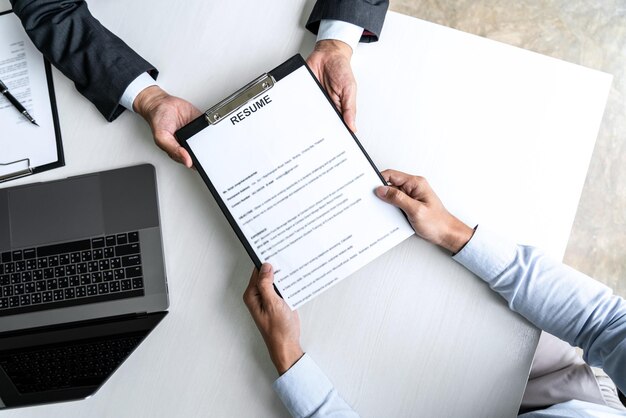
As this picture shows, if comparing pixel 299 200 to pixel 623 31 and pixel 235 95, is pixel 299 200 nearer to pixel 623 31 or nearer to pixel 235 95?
pixel 235 95

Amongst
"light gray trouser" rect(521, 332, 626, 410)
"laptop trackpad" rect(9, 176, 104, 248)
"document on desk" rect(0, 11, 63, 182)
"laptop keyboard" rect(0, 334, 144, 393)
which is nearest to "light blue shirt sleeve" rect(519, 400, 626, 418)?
"light gray trouser" rect(521, 332, 626, 410)

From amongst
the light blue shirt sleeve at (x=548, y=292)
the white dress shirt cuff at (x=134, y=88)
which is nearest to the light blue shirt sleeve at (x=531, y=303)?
the light blue shirt sleeve at (x=548, y=292)

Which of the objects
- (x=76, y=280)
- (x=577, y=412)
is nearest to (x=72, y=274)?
(x=76, y=280)

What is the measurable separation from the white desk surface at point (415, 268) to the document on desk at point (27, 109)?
0.20 metres

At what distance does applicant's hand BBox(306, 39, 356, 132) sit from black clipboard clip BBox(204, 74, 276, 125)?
0.11m

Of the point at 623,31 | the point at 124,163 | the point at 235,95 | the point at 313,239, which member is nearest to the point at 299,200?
the point at 313,239

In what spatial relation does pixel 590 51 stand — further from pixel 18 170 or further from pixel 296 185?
pixel 18 170

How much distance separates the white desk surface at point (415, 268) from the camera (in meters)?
0.82

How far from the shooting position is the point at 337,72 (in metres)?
0.86

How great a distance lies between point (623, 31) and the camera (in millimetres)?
1516

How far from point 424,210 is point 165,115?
0.46 metres

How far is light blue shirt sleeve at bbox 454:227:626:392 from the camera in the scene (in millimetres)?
799

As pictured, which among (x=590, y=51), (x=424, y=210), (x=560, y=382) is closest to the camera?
(x=424, y=210)

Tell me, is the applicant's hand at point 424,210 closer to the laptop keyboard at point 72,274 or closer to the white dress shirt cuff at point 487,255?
the white dress shirt cuff at point 487,255
